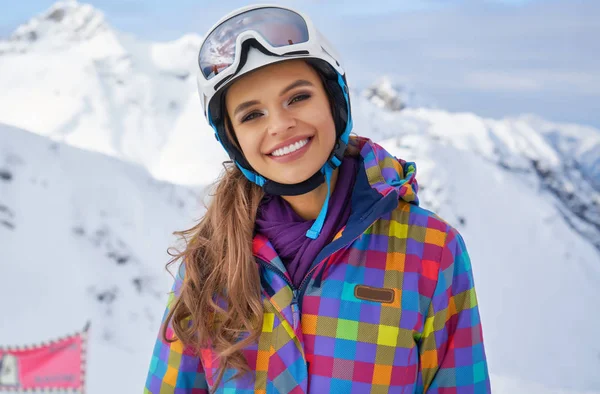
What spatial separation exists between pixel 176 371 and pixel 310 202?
35.6 inches

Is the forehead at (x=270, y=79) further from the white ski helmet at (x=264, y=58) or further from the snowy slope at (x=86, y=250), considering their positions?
the snowy slope at (x=86, y=250)

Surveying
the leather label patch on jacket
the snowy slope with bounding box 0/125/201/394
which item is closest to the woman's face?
the leather label patch on jacket

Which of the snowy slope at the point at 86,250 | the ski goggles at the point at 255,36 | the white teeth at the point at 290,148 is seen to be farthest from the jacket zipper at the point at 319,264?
the snowy slope at the point at 86,250

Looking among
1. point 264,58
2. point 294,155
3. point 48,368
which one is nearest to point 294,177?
point 294,155

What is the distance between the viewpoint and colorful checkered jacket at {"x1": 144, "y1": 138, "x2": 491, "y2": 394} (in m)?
1.94

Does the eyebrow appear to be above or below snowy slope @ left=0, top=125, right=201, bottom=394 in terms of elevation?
below

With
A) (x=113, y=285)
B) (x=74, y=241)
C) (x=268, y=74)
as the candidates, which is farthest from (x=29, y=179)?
(x=268, y=74)

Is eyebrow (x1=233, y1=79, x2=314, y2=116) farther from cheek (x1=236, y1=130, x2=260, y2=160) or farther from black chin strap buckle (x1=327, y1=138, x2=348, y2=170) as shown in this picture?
black chin strap buckle (x1=327, y1=138, x2=348, y2=170)

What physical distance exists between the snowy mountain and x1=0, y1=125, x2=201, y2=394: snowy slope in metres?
0.03

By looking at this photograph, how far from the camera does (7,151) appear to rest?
31.7 feet

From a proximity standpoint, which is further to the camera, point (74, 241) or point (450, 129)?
point (450, 129)

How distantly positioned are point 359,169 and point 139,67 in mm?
24991

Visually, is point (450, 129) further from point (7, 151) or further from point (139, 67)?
point (7, 151)

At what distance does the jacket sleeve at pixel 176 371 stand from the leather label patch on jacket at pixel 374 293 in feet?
2.46
